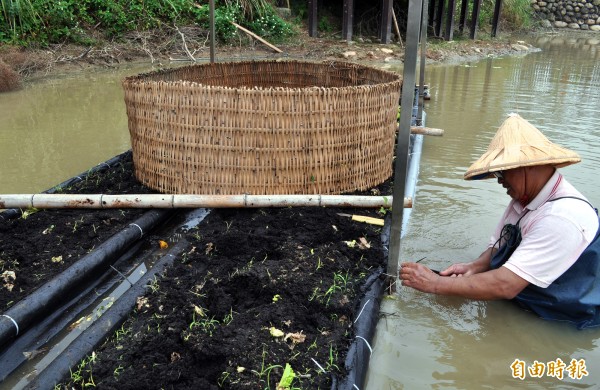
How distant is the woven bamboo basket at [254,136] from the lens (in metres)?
3.43

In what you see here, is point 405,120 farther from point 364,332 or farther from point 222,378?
point 222,378

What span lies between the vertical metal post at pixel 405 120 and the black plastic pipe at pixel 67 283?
5.01ft

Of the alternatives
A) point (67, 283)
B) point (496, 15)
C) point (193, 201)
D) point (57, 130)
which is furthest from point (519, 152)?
point (496, 15)

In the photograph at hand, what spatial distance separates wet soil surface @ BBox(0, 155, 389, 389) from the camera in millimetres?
1980

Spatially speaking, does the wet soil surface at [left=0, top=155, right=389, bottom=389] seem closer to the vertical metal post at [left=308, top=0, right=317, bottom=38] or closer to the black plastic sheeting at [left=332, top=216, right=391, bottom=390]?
the black plastic sheeting at [left=332, top=216, right=391, bottom=390]

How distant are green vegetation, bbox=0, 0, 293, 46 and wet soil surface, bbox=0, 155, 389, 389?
26.9ft

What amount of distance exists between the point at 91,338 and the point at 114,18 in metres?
10.5

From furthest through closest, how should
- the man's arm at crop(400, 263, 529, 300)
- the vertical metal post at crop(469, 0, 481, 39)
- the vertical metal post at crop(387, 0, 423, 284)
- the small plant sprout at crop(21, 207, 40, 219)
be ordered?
the vertical metal post at crop(469, 0, 481, 39) → the small plant sprout at crop(21, 207, 40, 219) → the man's arm at crop(400, 263, 529, 300) → the vertical metal post at crop(387, 0, 423, 284)

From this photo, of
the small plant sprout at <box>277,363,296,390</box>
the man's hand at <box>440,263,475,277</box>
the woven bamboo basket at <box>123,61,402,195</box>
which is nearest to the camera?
the small plant sprout at <box>277,363,296,390</box>

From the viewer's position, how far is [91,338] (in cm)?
216

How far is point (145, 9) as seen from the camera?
11.7 meters

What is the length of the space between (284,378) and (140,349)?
62 cm

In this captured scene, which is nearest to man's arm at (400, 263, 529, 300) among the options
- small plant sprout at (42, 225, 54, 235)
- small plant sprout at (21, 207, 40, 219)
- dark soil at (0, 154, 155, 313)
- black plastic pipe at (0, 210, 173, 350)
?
black plastic pipe at (0, 210, 173, 350)

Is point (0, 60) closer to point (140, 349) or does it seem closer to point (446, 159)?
point (446, 159)
